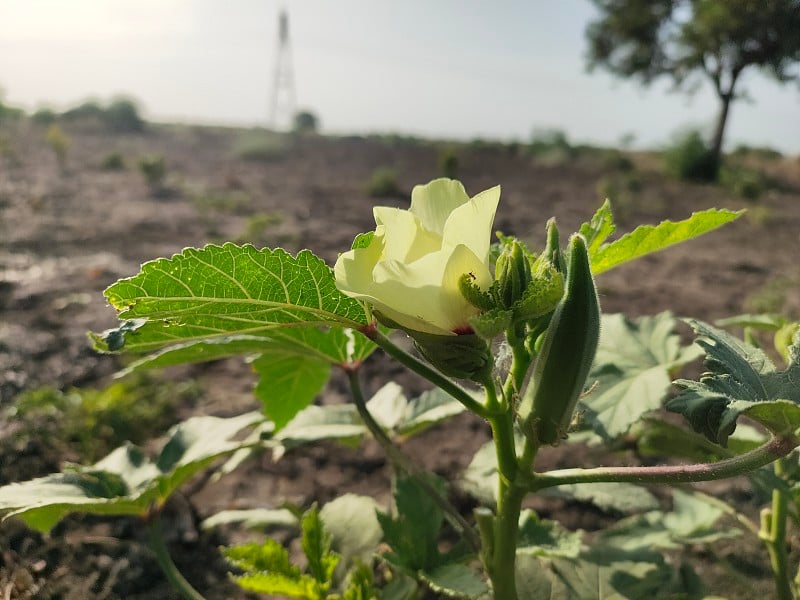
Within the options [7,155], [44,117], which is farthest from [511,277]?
[44,117]

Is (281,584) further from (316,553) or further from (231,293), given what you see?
(231,293)

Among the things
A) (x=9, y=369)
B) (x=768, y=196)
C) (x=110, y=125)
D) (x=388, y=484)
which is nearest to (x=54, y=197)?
(x=9, y=369)

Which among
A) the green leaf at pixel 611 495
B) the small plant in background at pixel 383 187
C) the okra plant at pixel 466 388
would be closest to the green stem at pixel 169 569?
the okra plant at pixel 466 388

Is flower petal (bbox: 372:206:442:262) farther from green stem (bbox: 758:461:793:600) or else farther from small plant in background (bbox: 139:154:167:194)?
small plant in background (bbox: 139:154:167:194)

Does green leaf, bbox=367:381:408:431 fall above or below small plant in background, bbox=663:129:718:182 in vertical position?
below

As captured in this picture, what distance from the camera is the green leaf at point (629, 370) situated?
A: 1.15 meters

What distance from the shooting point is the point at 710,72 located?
495 inches

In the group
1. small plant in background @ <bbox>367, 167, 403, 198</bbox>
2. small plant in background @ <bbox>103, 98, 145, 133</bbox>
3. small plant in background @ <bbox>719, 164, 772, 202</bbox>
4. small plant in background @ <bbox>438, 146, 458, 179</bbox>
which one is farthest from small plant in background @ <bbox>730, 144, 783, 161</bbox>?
small plant in background @ <bbox>103, 98, 145, 133</bbox>

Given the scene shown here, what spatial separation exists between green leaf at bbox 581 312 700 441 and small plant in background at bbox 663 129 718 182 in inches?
398

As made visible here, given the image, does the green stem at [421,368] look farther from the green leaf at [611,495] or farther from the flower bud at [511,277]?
the green leaf at [611,495]

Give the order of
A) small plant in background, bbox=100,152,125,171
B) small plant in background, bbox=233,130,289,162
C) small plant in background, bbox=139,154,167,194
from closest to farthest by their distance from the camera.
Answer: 1. small plant in background, bbox=139,154,167,194
2. small plant in background, bbox=100,152,125,171
3. small plant in background, bbox=233,130,289,162

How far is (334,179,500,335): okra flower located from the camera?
69cm

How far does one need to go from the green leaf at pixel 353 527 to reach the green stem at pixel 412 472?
271 mm

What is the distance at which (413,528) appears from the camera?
116 cm
